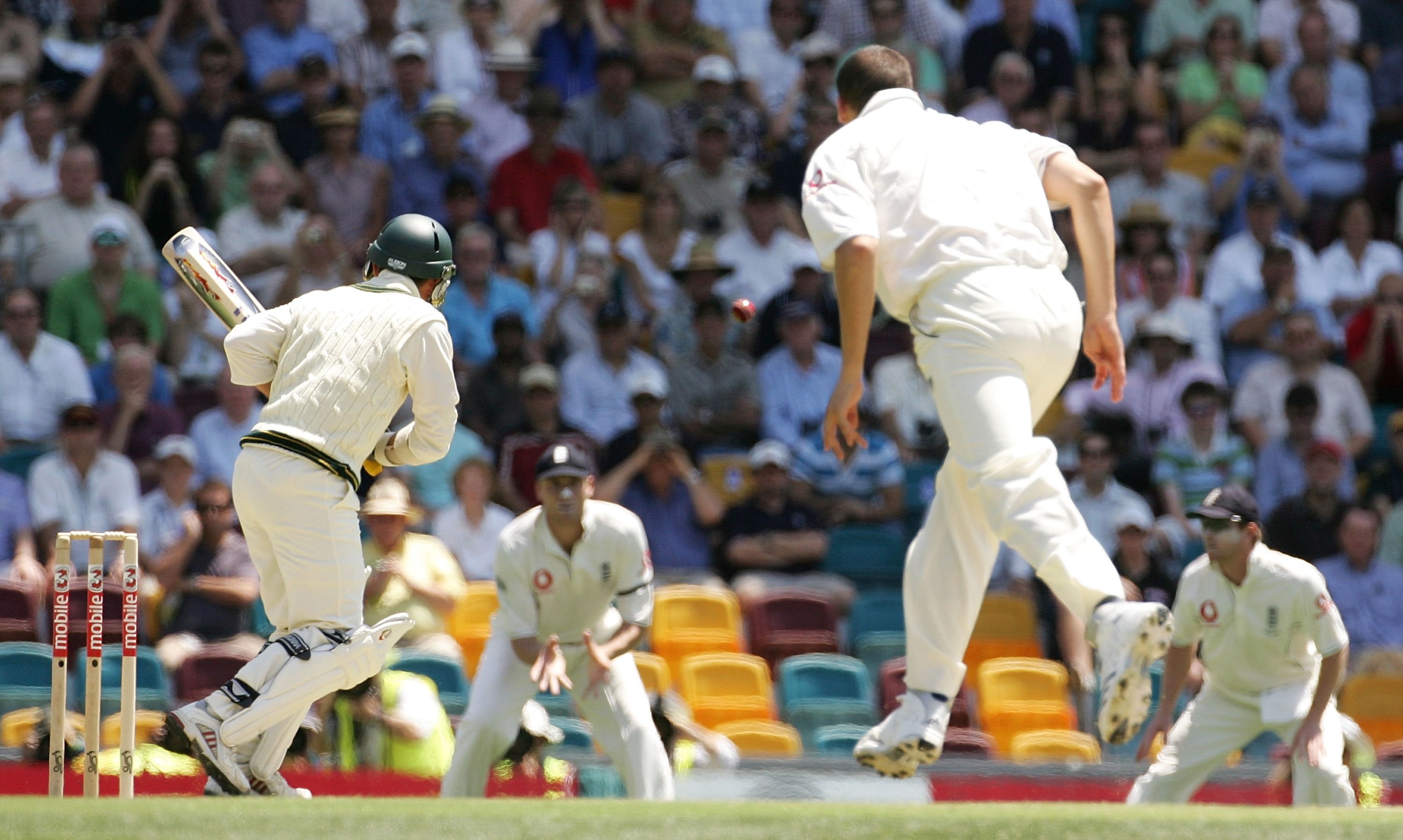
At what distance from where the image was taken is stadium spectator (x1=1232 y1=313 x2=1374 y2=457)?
1221 cm

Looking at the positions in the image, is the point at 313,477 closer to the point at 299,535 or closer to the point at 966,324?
the point at 299,535

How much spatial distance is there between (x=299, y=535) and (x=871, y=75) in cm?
238

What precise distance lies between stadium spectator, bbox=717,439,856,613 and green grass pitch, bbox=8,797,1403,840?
601cm

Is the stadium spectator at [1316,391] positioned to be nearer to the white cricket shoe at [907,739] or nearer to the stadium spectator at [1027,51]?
the stadium spectator at [1027,51]

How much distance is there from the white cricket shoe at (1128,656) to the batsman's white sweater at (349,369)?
2.24 meters

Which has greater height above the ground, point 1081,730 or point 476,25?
point 476,25

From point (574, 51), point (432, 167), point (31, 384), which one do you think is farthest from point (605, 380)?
point (31, 384)

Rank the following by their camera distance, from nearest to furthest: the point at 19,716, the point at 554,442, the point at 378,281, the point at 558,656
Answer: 1. the point at 378,281
2. the point at 558,656
3. the point at 19,716
4. the point at 554,442

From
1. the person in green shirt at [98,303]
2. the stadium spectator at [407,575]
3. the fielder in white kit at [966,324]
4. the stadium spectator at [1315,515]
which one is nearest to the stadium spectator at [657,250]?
the stadium spectator at [407,575]

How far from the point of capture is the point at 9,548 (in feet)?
34.3

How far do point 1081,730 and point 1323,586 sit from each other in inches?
83.1

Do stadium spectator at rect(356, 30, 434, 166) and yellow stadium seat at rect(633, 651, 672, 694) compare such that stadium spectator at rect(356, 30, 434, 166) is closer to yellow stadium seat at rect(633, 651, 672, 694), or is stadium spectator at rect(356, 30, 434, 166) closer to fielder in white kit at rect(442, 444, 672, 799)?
yellow stadium seat at rect(633, 651, 672, 694)

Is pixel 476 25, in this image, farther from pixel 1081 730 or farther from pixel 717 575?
pixel 1081 730

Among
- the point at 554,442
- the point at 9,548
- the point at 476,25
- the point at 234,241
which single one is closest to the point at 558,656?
the point at 554,442
